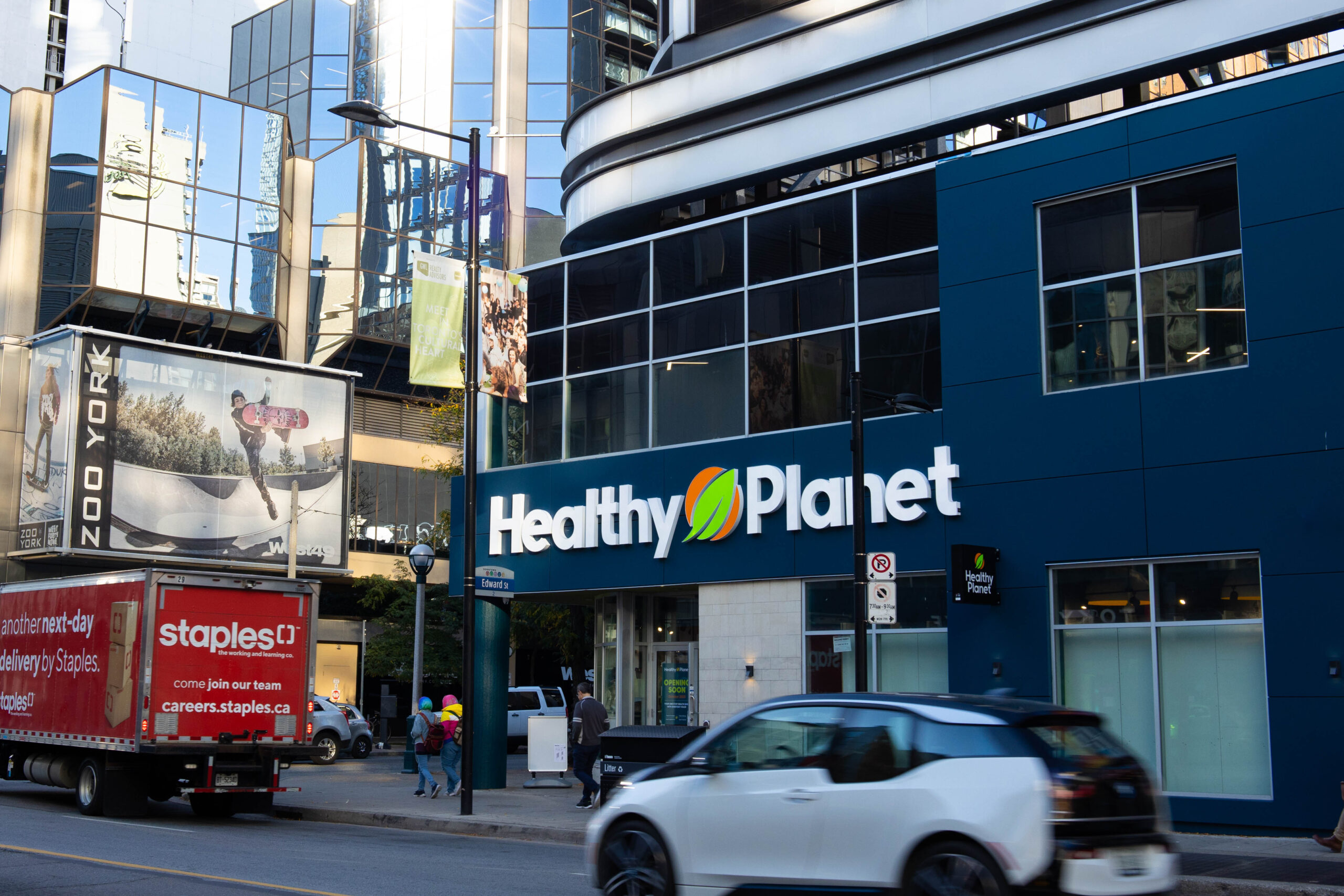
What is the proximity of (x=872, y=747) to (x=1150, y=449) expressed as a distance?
375 inches

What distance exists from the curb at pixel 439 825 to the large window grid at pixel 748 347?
6794mm

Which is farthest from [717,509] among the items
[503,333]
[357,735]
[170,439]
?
[170,439]

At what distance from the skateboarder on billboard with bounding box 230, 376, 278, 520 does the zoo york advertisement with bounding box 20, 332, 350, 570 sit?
0.04 meters

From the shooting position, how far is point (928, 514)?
18.4 meters

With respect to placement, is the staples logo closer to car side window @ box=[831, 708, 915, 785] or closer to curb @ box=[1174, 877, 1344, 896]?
car side window @ box=[831, 708, 915, 785]

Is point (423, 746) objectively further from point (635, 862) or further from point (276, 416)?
point (276, 416)

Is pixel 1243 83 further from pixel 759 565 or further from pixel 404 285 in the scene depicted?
pixel 404 285

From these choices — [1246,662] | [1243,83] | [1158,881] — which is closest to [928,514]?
[1246,662]

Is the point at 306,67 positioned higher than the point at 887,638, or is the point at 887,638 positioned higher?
the point at 306,67

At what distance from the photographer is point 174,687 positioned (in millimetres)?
17234

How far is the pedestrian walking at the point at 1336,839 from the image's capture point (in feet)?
42.3

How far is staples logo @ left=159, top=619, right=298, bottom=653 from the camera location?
57.2 feet

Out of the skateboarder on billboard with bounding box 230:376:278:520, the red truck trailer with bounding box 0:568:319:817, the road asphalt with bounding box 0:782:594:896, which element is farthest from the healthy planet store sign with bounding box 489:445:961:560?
the skateboarder on billboard with bounding box 230:376:278:520

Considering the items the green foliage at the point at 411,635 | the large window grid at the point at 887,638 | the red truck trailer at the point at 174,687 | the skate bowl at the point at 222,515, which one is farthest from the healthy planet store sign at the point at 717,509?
the skate bowl at the point at 222,515
